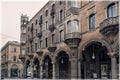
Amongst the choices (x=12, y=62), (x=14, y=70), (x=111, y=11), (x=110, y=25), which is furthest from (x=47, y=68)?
(x=14, y=70)

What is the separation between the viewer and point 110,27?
78.3ft

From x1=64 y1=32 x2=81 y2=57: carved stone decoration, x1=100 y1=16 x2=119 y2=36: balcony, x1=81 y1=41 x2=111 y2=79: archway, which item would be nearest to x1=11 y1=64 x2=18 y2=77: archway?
x1=81 y1=41 x2=111 y2=79: archway

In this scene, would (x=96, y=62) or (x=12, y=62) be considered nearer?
(x=96, y=62)

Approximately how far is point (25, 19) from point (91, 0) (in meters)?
33.4

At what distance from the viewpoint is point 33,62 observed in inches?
1921

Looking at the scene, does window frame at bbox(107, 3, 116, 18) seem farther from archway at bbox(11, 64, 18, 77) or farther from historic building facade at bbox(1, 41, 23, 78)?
archway at bbox(11, 64, 18, 77)

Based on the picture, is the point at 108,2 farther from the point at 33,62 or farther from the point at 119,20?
the point at 33,62

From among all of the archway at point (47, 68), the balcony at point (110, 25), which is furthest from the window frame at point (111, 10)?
the archway at point (47, 68)

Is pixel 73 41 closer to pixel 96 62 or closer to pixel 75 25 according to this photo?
pixel 75 25

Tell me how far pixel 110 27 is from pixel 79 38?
708 cm

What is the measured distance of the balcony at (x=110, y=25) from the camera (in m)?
23.4

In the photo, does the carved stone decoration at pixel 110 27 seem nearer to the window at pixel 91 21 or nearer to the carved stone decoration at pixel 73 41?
the window at pixel 91 21

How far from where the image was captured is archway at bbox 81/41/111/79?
1182 inches

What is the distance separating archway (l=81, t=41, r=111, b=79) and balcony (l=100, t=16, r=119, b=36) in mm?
5121
